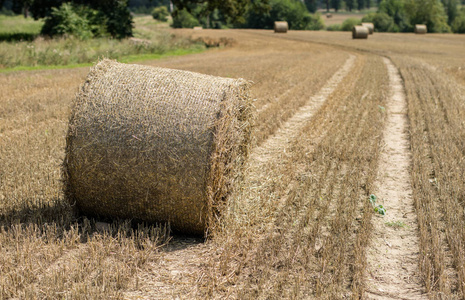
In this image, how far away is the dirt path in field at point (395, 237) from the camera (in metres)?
4.00

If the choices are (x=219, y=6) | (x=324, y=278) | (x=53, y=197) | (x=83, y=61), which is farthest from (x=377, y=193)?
(x=219, y=6)

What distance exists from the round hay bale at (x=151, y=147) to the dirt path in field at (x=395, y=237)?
5.73ft

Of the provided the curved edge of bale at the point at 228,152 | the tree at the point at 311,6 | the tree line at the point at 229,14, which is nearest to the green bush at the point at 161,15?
the tree line at the point at 229,14

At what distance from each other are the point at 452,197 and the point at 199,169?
3.51 metres

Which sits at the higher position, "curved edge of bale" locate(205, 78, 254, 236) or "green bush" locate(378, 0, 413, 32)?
"green bush" locate(378, 0, 413, 32)

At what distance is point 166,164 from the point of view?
14.8 feet

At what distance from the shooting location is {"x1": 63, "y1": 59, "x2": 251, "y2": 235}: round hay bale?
4.51m

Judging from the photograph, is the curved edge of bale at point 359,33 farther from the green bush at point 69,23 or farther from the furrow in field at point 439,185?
the furrow in field at point 439,185

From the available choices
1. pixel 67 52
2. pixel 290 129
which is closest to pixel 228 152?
pixel 290 129

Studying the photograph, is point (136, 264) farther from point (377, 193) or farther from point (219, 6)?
point (219, 6)

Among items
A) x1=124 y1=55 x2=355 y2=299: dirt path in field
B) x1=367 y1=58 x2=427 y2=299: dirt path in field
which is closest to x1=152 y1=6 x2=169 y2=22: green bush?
x1=367 y1=58 x2=427 y2=299: dirt path in field

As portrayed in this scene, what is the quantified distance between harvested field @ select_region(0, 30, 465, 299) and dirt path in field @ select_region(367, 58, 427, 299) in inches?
0.7

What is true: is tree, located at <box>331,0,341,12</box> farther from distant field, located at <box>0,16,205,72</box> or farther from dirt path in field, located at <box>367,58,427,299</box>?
dirt path in field, located at <box>367,58,427,299</box>

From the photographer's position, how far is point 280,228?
16.4ft
